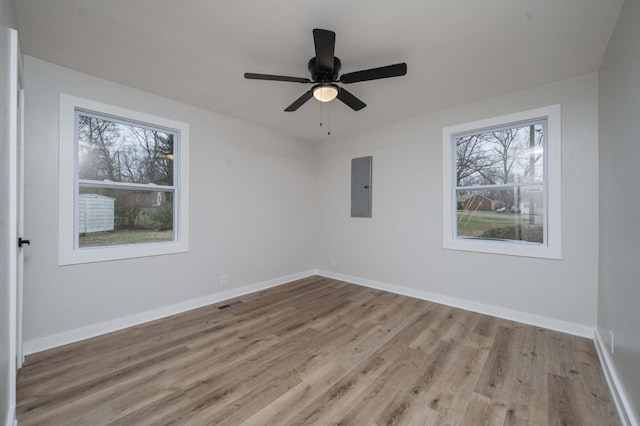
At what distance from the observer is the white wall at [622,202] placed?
151cm

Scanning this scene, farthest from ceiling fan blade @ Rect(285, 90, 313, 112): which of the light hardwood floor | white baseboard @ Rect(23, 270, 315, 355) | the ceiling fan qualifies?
white baseboard @ Rect(23, 270, 315, 355)

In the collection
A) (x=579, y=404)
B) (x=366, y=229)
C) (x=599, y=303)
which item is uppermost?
(x=366, y=229)

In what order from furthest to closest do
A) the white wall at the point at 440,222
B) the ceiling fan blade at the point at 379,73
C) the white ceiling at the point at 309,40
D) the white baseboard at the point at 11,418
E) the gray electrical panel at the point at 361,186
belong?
the gray electrical panel at the point at 361,186 < the white wall at the point at 440,222 < the ceiling fan blade at the point at 379,73 < the white ceiling at the point at 309,40 < the white baseboard at the point at 11,418

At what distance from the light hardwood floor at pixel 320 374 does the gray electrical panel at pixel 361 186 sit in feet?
5.96

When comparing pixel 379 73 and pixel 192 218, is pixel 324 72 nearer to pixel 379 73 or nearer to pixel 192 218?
pixel 379 73

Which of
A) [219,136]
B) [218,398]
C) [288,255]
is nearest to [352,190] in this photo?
[288,255]

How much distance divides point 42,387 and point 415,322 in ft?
10.5

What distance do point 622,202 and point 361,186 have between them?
9.56 feet

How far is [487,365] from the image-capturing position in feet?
6.98

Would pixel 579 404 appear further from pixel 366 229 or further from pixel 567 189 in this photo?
pixel 366 229

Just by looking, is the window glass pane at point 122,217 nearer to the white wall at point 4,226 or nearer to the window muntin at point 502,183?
the white wall at point 4,226

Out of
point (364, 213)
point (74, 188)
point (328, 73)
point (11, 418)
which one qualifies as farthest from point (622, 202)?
point (74, 188)

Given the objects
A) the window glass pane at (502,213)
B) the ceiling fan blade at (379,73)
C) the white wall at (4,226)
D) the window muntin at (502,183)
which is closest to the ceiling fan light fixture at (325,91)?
the ceiling fan blade at (379,73)

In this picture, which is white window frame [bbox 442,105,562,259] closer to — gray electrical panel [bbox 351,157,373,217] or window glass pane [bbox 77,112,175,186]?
gray electrical panel [bbox 351,157,373,217]
